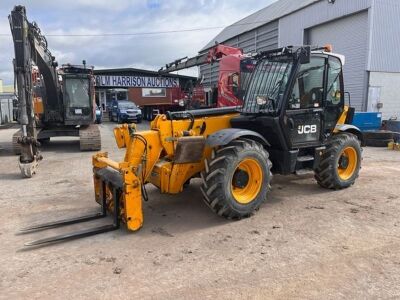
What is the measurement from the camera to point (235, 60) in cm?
1530

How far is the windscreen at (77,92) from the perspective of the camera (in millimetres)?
13545

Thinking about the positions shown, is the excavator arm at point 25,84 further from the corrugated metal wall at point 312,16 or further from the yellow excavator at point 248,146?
the corrugated metal wall at point 312,16

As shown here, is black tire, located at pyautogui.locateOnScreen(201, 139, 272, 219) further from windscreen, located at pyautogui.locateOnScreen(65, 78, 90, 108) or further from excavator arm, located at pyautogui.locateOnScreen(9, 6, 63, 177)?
windscreen, located at pyautogui.locateOnScreen(65, 78, 90, 108)

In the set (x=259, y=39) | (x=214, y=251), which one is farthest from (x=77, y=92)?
(x=259, y=39)

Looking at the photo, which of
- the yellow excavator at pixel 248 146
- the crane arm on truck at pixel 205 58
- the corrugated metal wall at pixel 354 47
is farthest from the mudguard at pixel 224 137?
the corrugated metal wall at pixel 354 47

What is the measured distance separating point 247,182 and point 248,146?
58cm

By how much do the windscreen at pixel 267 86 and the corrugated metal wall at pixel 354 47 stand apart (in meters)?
12.7

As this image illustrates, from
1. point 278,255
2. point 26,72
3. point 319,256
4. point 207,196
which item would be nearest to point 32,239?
point 207,196

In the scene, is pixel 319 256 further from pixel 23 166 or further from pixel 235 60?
pixel 235 60

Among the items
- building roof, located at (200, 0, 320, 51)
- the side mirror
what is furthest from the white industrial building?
the side mirror

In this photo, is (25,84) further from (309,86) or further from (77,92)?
(309,86)

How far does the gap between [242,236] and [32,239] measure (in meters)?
2.69

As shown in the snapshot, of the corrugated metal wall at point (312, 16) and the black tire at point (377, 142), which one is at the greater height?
the corrugated metal wall at point (312, 16)

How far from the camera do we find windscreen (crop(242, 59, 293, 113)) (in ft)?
20.1
